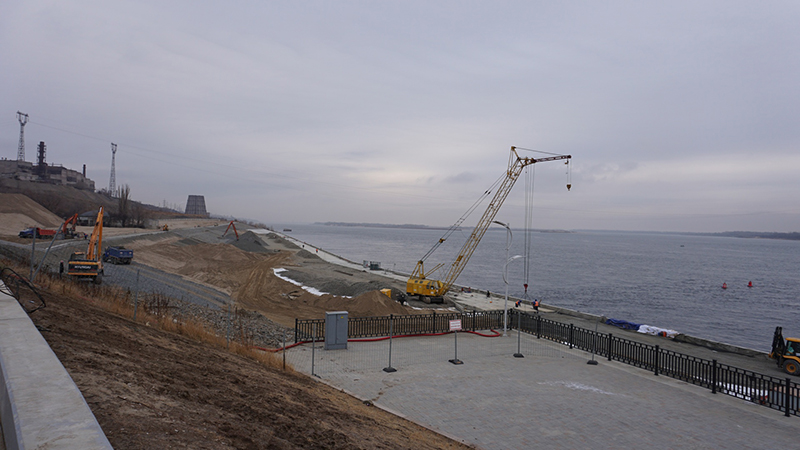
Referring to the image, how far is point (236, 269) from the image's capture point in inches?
2189

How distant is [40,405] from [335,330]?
14.7 m

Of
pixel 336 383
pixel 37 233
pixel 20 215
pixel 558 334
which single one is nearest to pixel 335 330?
pixel 336 383

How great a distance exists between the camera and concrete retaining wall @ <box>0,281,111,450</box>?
404 cm

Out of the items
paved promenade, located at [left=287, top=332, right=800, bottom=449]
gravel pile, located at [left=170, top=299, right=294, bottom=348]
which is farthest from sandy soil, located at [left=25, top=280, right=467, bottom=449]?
gravel pile, located at [left=170, top=299, right=294, bottom=348]

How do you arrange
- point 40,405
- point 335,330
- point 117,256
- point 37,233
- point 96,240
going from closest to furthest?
point 40,405 < point 335,330 < point 96,240 < point 117,256 < point 37,233

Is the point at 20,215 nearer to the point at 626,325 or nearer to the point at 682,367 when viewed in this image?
the point at 626,325

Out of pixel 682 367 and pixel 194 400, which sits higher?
pixel 194 400

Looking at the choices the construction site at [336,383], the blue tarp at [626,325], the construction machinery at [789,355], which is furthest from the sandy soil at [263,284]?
the construction machinery at [789,355]

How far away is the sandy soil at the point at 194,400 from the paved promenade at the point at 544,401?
177 centimetres

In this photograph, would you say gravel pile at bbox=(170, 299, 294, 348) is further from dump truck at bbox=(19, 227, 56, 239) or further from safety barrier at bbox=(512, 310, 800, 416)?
dump truck at bbox=(19, 227, 56, 239)

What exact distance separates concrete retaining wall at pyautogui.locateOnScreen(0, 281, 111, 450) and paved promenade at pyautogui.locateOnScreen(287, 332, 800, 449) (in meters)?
8.46

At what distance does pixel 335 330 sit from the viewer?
19078mm

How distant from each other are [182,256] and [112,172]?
4760 inches

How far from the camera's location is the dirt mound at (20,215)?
69.0m
